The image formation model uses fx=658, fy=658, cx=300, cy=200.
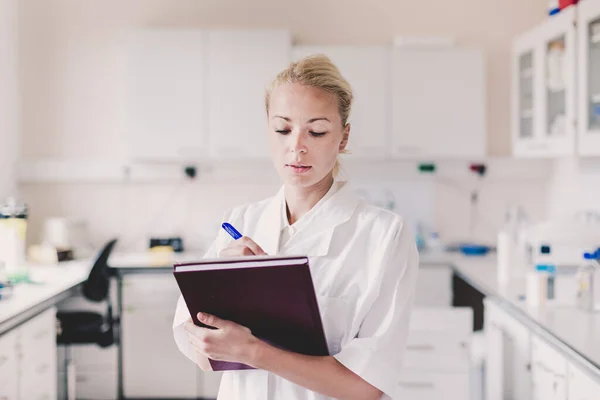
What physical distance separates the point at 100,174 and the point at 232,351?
11.4 feet

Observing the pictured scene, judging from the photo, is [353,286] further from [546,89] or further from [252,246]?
[546,89]

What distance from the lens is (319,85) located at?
3.93 feet

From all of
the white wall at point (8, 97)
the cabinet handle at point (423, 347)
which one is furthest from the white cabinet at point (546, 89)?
the white wall at point (8, 97)

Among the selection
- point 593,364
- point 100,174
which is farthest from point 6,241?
point 593,364

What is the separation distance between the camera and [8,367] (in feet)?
8.02

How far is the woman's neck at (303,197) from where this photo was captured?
1.29 metres

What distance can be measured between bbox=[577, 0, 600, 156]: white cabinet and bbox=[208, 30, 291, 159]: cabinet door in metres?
1.67

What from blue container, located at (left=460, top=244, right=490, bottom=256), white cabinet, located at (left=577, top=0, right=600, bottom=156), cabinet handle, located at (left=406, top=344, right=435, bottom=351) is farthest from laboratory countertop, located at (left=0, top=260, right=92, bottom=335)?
white cabinet, located at (left=577, top=0, right=600, bottom=156)

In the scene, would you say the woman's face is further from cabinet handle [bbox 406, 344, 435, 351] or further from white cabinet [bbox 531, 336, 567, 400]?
cabinet handle [bbox 406, 344, 435, 351]

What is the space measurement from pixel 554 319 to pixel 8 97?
3.52 meters

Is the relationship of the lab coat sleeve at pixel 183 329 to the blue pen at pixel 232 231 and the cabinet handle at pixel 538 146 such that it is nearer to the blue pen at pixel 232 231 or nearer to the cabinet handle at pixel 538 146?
the blue pen at pixel 232 231

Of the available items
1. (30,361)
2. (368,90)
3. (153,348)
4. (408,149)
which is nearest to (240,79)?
(368,90)

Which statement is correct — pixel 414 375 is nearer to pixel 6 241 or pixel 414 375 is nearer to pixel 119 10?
pixel 6 241

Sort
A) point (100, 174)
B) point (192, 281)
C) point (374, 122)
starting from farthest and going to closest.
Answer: point (100, 174) → point (374, 122) → point (192, 281)
